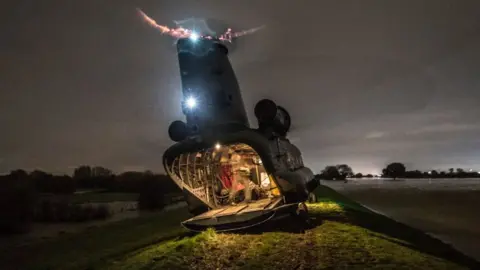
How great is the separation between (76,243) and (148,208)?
32519 millimetres

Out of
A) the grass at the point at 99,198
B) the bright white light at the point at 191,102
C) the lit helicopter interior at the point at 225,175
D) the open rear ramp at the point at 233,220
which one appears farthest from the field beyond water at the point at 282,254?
the grass at the point at 99,198

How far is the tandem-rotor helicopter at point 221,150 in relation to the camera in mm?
14828

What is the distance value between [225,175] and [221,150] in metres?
1.46

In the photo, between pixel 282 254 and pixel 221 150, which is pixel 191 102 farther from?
pixel 282 254

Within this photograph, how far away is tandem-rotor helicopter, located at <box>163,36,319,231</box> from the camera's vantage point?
1483 centimetres

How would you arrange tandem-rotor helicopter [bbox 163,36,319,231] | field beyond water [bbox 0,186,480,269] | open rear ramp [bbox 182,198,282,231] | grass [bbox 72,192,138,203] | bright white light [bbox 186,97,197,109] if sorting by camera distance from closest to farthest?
field beyond water [bbox 0,186,480,269], open rear ramp [bbox 182,198,282,231], tandem-rotor helicopter [bbox 163,36,319,231], bright white light [bbox 186,97,197,109], grass [bbox 72,192,138,203]

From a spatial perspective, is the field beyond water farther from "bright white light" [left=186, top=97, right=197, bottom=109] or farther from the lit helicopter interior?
"bright white light" [left=186, top=97, right=197, bottom=109]

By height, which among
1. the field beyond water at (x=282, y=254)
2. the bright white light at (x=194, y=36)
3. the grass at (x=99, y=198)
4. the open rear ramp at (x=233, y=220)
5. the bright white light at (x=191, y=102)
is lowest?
the field beyond water at (x=282, y=254)

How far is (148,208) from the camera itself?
173 feet

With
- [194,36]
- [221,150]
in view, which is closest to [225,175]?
[221,150]

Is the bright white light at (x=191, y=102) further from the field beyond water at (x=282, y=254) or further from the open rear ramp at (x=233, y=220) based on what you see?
the field beyond water at (x=282, y=254)

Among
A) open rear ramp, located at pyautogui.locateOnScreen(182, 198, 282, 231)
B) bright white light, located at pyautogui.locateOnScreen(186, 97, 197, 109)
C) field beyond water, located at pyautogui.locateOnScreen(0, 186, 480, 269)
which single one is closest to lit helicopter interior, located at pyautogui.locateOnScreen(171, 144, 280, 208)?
bright white light, located at pyautogui.locateOnScreen(186, 97, 197, 109)

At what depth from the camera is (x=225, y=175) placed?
19.1 m

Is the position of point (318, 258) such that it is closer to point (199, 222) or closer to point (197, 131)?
point (199, 222)
